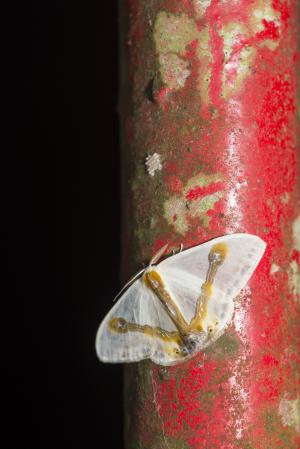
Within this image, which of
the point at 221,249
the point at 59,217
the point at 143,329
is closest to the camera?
the point at 221,249

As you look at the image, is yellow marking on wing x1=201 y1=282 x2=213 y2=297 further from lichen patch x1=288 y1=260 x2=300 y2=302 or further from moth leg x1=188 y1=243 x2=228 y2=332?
lichen patch x1=288 y1=260 x2=300 y2=302

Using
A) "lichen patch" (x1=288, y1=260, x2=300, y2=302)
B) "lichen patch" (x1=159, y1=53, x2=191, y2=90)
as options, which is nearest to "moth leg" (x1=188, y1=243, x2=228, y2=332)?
"lichen patch" (x1=288, y1=260, x2=300, y2=302)

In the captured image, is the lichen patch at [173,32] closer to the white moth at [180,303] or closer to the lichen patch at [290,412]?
the white moth at [180,303]

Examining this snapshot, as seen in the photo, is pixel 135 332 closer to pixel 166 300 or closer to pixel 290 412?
pixel 166 300

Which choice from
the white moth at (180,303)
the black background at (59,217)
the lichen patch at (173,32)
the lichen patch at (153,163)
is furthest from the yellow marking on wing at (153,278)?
the black background at (59,217)

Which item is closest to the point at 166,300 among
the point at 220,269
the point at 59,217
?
the point at 220,269
